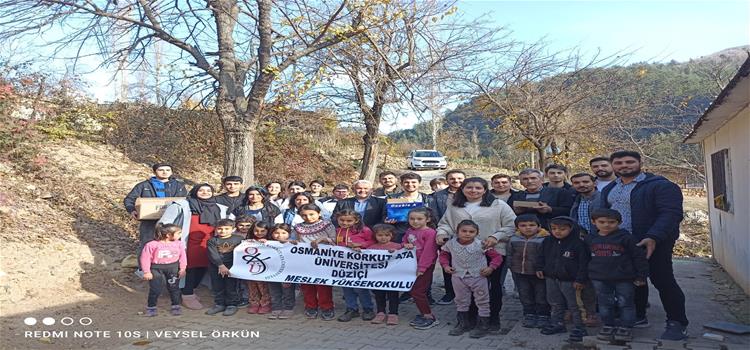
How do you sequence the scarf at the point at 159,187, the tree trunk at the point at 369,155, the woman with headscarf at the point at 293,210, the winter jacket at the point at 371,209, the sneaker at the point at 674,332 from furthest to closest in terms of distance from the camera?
the tree trunk at the point at 369,155 → the scarf at the point at 159,187 → the woman with headscarf at the point at 293,210 → the winter jacket at the point at 371,209 → the sneaker at the point at 674,332

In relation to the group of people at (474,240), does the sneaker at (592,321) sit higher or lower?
lower

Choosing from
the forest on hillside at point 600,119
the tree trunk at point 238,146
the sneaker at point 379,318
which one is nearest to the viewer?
the sneaker at point 379,318

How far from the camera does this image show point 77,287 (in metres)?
6.64

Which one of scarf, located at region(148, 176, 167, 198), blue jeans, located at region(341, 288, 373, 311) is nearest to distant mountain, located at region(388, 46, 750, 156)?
scarf, located at region(148, 176, 167, 198)

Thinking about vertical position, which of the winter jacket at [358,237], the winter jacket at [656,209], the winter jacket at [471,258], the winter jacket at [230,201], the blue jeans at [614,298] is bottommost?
the blue jeans at [614,298]

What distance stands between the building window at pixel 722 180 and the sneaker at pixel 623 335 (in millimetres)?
4237

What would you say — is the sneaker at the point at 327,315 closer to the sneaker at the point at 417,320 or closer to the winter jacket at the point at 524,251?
the sneaker at the point at 417,320

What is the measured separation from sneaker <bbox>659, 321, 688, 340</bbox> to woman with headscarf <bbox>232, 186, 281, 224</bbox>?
431 cm

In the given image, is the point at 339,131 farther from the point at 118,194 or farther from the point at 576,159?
the point at 118,194

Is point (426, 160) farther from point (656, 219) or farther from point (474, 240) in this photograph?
point (656, 219)

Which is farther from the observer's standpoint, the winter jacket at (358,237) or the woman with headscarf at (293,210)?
the woman with headscarf at (293,210)

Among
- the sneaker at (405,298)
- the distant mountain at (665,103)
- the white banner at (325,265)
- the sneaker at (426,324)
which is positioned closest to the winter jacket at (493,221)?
the white banner at (325,265)

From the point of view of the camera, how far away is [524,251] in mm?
5098

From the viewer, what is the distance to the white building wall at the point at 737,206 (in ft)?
20.7
